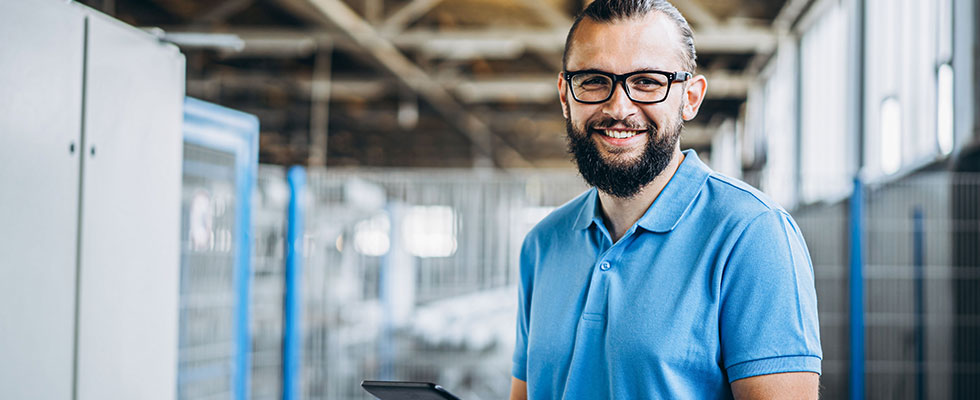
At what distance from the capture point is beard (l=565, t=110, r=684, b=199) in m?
1.68

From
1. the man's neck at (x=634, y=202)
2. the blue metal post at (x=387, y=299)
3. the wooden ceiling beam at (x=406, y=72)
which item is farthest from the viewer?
the wooden ceiling beam at (x=406, y=72)

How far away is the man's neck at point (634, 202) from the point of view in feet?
5.75

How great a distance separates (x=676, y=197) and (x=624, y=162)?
12 centimetres

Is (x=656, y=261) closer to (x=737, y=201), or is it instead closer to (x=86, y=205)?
(x=737, y=201)

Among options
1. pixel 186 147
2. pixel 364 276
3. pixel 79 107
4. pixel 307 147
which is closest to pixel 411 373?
pixel 364 276

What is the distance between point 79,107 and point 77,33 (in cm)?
16

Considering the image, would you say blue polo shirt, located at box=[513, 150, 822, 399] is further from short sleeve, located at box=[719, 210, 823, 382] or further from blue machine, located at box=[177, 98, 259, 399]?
blue machine, located at box=[177, 98, 259, 399]

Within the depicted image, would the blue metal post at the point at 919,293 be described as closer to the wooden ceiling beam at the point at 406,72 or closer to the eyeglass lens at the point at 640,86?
the eyeglass lens at the point at 640,86

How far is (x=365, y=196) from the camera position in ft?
21.7

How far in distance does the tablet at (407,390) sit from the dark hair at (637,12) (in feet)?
2.30

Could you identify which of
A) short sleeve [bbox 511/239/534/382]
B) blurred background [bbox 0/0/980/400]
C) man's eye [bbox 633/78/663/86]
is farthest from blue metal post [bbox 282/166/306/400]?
man's eye [bbox 633/78/663/86]

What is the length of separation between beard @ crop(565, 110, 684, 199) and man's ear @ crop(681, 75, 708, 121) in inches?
1.1

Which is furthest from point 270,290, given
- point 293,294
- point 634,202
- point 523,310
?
point 634,202

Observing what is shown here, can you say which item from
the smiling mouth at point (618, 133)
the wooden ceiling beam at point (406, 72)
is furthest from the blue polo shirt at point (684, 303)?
the wooden ceiling beam at point (406, 72)
